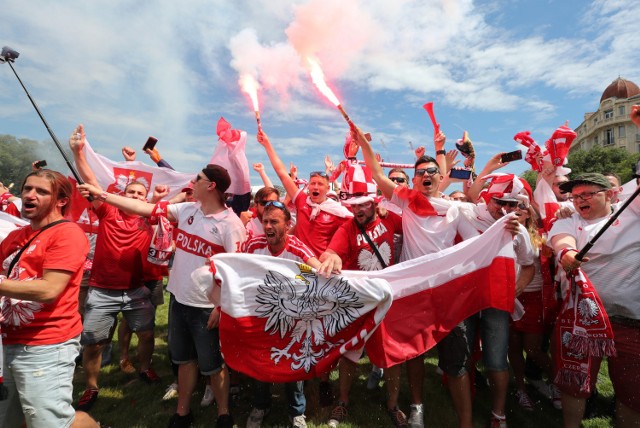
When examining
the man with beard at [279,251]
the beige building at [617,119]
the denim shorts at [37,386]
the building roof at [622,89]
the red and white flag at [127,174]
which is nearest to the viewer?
the denim shorts at [37,386]

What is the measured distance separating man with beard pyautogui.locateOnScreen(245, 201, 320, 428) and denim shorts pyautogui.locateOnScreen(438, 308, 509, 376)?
5.15ft

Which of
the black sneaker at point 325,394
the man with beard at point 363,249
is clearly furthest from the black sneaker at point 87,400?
the man with beard at point 363,249

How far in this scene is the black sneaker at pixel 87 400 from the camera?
4.04 m

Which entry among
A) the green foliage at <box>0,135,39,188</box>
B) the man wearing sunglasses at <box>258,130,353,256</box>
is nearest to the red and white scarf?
the man wearing sunglasses at <box>258,130,353,256</box>

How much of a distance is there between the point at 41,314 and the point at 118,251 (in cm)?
203

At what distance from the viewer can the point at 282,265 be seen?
3.28 metres

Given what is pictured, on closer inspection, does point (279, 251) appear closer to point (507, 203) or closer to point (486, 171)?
point (507, 203)

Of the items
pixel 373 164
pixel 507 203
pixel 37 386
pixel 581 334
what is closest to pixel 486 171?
pixel 507 203

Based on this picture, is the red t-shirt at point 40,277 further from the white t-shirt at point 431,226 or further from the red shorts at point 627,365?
the red shorts at point 627,365

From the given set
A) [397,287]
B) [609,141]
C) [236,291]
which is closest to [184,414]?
[236,291]

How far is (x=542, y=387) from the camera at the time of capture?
452cm

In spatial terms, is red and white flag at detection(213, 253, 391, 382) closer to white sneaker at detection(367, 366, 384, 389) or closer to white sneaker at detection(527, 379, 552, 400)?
white sneaker at detection(367, 366, 384, 389)

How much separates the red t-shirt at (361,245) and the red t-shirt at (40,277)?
2323 mm

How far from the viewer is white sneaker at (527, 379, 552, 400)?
173 inches
